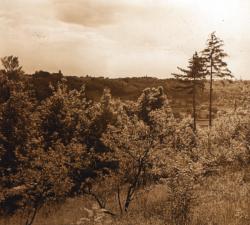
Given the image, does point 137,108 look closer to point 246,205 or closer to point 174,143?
point 174,143

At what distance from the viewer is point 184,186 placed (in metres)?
13.9

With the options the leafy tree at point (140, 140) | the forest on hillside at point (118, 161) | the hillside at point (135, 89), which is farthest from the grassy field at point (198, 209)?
the hillside at point (135, 89)

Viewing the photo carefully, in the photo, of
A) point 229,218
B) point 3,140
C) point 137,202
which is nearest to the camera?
point 229,218

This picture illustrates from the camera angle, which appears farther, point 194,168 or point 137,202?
point 137,202

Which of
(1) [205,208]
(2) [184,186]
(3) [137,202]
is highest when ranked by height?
(2) [184,186]

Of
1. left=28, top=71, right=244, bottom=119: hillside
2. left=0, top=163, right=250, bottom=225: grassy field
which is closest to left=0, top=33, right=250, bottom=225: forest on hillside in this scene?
left=0, top=163, right=250, bottom=225: grassy field

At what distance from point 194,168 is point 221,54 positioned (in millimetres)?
32744

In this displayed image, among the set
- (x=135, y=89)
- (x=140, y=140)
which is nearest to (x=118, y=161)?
(x=140, y=140)

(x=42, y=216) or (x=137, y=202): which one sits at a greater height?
(x=137, y=202)

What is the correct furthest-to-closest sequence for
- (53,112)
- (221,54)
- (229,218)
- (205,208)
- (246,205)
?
(221,54)
(53,112)
(205,208)
(246,205)
(229,218)

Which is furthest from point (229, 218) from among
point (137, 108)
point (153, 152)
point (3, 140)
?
point (3, 140)

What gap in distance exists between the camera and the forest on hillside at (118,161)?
14406 millimetres

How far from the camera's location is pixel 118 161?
2497cm

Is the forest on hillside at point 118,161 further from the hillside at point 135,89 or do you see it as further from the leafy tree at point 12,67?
the hillside at point 135,89
